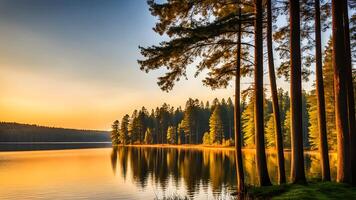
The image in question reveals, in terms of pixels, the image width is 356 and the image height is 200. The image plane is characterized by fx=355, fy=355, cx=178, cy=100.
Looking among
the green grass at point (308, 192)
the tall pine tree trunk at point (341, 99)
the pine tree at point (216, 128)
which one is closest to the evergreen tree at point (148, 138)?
the pine tree at point (216, 128)

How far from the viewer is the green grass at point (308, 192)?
38.0 ft

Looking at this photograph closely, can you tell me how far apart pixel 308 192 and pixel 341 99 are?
148 inches

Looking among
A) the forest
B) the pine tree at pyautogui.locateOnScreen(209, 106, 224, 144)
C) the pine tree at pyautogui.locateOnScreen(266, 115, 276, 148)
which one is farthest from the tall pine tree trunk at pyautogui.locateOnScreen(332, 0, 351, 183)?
the pine tree at pyautogui.locateOnScreen(209, 106, 224, 144)

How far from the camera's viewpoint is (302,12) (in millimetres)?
18094

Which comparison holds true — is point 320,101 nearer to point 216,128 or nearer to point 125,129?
point 216,128

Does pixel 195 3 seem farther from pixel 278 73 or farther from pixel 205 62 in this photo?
pixel 278 73

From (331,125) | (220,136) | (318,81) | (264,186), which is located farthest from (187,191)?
(220,136)

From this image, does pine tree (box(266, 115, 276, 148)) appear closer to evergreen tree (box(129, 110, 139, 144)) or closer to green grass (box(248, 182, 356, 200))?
green grass (box(248, 182, 356, 200))

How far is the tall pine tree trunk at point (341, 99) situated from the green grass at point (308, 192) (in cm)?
73

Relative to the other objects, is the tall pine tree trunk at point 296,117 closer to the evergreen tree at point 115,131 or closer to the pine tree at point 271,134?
the pine tree at point 271,134

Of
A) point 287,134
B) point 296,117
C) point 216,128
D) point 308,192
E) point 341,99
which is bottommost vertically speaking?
point 308,192

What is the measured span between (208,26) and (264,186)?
740cm

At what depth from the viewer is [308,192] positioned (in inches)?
480

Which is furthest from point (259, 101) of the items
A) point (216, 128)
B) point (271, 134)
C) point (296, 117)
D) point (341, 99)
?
point (216, 128)
